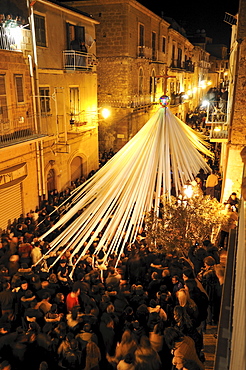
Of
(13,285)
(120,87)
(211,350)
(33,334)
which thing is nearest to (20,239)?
(13,285)

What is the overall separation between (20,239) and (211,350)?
5332 mm

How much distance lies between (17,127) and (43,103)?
78.3 inches

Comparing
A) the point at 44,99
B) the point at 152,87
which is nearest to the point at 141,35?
the point at 152,87

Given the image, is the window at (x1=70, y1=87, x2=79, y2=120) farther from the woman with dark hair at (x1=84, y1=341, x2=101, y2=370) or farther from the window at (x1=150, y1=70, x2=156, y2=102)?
the woman with dark hair at (x1=84, y1=341, x2=101, y2=370)

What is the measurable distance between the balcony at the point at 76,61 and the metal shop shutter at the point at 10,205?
18.2ft

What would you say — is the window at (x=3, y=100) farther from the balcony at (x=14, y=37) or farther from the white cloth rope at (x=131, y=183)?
the white cloth rope at (x=131, y=183)

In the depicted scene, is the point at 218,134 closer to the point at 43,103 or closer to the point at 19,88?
the point at 43,103

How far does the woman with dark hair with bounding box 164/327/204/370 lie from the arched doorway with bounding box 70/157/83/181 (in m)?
11.4

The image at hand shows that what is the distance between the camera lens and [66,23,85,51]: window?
1455 centimetres

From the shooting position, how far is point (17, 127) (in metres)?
11.6

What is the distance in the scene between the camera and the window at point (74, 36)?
14555mm

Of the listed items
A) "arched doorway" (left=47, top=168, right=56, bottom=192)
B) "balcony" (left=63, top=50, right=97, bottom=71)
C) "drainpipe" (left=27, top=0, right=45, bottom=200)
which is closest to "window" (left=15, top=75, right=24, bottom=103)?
"drainpipe" (left=27, top=0, right=45, bottom=200)

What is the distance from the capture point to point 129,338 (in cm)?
544

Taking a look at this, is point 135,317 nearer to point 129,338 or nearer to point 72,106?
point 129,338
